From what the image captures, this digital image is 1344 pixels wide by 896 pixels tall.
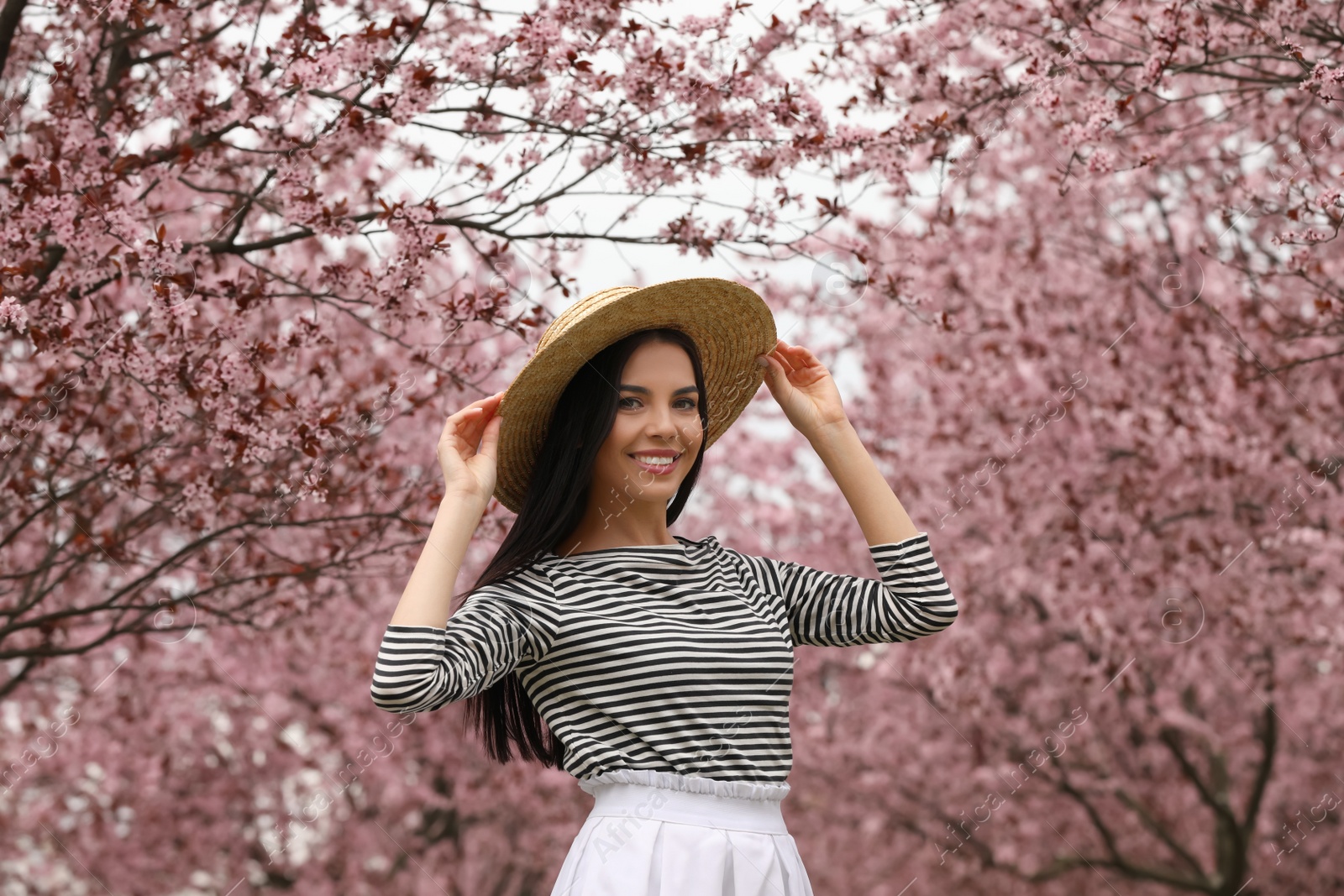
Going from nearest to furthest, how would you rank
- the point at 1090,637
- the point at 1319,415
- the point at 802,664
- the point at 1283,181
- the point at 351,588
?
the point at 1283,181, the point at 351,588, the point at 1319,415, the point at 1090,637, the point at 802,664

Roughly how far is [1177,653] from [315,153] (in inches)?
264

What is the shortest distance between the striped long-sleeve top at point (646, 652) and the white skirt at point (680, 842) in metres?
0.03

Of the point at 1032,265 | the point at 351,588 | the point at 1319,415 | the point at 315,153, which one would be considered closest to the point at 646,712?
the point at 315,153

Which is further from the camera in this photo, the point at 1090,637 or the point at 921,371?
the point at 921,371

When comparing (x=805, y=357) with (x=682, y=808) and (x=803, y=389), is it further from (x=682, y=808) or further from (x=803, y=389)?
(x=682, y=808)

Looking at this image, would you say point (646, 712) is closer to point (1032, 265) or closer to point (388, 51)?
point (388, 51)

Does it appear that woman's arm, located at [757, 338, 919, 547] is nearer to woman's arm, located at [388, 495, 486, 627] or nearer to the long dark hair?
the long dark hair

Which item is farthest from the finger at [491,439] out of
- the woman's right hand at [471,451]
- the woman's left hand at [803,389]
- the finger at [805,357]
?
the finger at [805,357]

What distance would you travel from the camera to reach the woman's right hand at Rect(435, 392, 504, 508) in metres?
2.40

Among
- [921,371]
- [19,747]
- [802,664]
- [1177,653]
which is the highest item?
[921,371]

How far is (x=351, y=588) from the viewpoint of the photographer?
17.0 ft

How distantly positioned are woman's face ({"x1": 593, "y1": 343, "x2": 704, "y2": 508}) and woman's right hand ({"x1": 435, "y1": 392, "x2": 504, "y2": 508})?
246 millimetres

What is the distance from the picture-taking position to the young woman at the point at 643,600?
233 centimetres

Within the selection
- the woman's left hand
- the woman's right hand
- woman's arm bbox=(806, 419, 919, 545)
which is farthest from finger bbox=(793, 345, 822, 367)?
the woman's right hand
